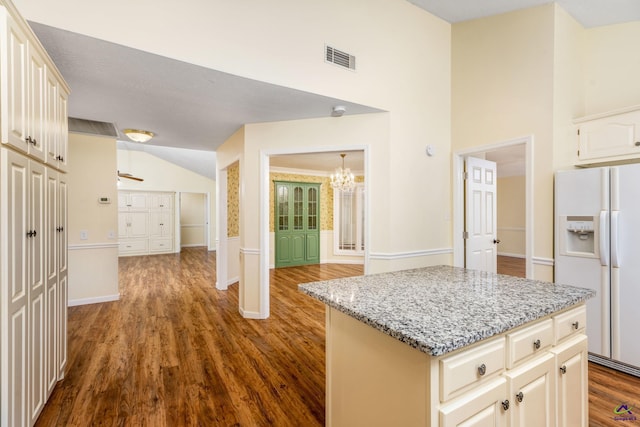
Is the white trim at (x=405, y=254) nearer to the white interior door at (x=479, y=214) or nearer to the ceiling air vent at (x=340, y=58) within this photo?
the white interior door at (x=479, y=214)

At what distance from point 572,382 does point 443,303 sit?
0.86 meters

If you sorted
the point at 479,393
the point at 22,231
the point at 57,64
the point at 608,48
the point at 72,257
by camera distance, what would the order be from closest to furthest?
1. the point at 479,393
2. the point at 22,231
3. the point at 57,64
4. the point at 608,48
5. the point at 72,257

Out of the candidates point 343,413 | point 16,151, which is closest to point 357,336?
point 343,413

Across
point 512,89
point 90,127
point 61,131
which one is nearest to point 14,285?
point 61,131

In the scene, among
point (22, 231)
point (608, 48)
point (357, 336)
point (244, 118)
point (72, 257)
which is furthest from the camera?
point (72, 257)

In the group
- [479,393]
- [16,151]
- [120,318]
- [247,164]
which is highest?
[247,164]

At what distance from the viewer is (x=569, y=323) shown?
1518mm

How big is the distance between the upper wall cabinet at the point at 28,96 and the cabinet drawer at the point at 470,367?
213 centimetres

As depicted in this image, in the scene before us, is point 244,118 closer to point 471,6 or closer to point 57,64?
point 57,64

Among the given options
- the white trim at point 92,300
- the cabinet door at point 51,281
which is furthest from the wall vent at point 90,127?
the white trim at point 92,300

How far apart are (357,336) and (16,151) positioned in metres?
1.93

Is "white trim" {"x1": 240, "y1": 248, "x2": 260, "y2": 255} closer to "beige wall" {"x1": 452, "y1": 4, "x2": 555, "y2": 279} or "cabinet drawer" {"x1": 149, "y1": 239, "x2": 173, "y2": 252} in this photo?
"beige wall" {"x1": 452, "y1": 4, "x2": 555, "y2": 279}

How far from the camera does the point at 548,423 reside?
141cm

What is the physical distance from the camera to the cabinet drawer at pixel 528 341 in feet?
4.07
